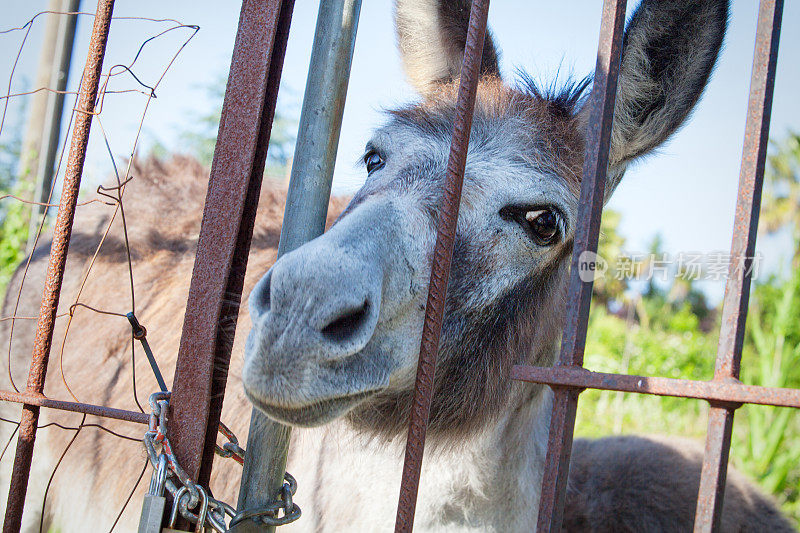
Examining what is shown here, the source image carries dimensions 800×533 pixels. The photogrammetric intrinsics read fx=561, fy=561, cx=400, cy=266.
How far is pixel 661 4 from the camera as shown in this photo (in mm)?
1895

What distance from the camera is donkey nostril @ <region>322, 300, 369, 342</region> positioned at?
4.45 feet

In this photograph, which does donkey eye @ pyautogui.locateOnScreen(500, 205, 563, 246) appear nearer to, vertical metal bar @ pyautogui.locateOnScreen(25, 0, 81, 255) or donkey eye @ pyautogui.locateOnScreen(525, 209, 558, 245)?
donkey eye @ pyautogui.locateOnScreen(525, 209, 558, 245)

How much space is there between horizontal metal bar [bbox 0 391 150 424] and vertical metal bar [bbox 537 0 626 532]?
1.16 m

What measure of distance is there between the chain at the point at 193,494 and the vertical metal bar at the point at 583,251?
0.64m

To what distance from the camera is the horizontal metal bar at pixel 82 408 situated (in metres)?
1.68

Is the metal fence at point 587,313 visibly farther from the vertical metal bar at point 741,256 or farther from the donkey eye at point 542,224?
the donkey eye at point 542,224

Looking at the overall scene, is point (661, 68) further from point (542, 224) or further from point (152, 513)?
point (152, 513)

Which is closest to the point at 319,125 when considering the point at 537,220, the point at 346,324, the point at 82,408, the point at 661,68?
the point at 346,324

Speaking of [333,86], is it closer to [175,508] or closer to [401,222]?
[401,222]

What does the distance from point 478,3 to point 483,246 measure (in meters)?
0.83

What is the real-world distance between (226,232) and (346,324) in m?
0.39

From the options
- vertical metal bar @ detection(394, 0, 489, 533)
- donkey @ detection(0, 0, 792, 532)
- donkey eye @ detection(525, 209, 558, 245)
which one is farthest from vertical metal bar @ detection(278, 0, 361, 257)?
donkey eye @ detection(525, 209, 558, 245)

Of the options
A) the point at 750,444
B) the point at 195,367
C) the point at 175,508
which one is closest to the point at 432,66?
the point at 195,367

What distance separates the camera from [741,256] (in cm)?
109
